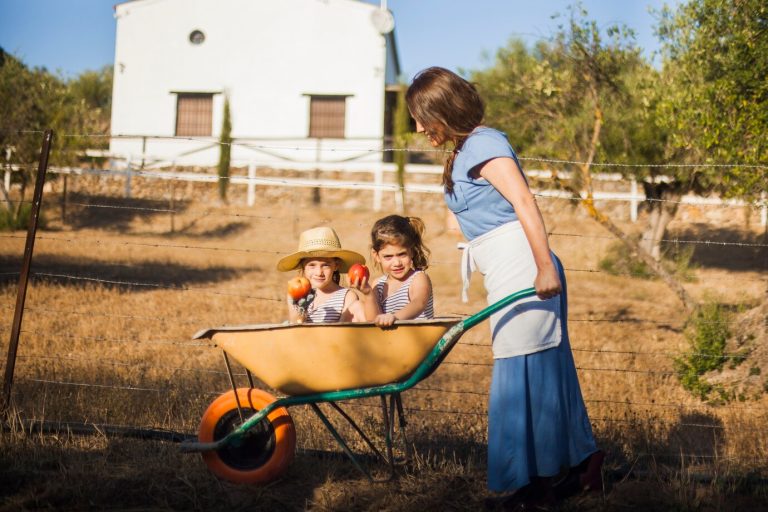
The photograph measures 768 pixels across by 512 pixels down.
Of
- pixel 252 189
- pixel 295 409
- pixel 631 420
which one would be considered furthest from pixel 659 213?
pixel 252 189

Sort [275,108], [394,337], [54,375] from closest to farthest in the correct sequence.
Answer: [394,337], [54,375], [275,108]

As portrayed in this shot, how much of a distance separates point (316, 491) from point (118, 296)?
6.68 m

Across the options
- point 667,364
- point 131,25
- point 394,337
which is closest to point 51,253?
point 667,364

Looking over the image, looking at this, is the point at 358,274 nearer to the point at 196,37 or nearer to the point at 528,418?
the point at 528,418

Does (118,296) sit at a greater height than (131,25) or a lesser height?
lesser

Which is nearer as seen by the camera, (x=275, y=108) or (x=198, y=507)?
(x=198, y=507)

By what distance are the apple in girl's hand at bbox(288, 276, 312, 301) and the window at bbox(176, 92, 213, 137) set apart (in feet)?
69.1

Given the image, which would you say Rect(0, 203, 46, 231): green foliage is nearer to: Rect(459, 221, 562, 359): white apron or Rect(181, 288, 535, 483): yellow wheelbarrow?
Rect(181, 288, 535, 483): yellow wheelbarrow

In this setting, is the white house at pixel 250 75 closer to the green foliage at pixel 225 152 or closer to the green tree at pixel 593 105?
the green foliage at pixel 225 152

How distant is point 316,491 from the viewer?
3.55 m

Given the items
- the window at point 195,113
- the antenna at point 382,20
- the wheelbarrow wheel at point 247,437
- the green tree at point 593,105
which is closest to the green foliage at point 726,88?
the green tree at point 593,105

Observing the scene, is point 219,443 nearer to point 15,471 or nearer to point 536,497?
point 15,471

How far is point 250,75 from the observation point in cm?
2323

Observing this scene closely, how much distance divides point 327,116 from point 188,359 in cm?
1750
